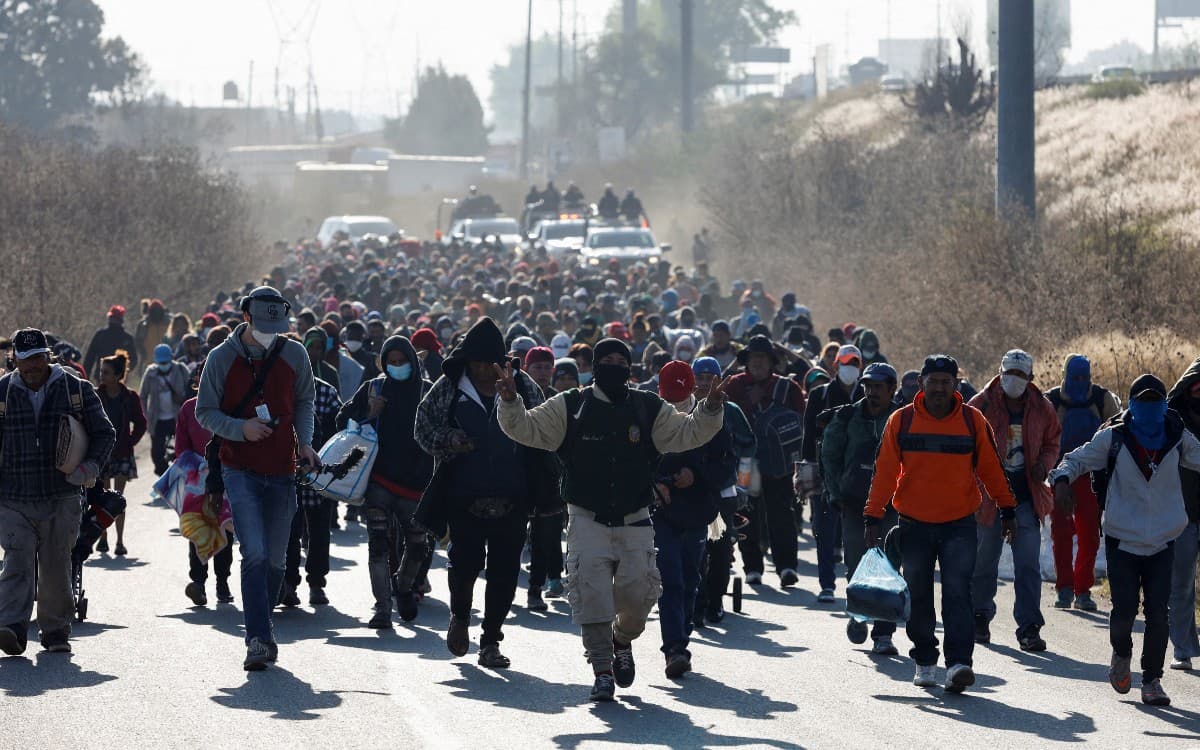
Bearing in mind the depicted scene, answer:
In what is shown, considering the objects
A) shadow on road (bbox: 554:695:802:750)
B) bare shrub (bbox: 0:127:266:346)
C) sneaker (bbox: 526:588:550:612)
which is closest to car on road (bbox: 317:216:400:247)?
bare shrub (bbox: 0:127:266:346)

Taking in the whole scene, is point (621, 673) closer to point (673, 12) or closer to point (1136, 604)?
point (1136, 604)

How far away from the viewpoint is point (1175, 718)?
9820mm

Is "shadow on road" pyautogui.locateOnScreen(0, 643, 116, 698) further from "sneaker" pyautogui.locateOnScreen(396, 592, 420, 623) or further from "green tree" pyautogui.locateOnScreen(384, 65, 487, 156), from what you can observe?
"green tree" pyautogui.locateOnScreen(384, 65, 487, 156)

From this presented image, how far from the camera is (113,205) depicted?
41469mm

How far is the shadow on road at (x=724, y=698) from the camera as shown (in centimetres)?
984

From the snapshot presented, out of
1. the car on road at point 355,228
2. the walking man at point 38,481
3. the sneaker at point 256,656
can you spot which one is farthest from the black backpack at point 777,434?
the car on road at point 355,228

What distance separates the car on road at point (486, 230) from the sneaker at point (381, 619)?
39.7 metres

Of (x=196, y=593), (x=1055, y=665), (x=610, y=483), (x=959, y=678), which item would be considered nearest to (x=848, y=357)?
(x=1055, y=665)

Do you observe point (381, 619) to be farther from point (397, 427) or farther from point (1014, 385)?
point (1014, 385)

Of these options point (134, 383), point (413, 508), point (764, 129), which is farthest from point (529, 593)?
point (764, 129)

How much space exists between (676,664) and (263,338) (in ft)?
9.38

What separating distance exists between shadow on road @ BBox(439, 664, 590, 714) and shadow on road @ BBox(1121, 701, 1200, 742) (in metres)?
2.84

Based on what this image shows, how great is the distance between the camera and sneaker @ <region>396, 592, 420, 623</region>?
1278 centimetres

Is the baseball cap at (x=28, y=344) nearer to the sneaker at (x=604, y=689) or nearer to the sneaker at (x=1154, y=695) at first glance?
the sneaker at (x=604, y=689)
